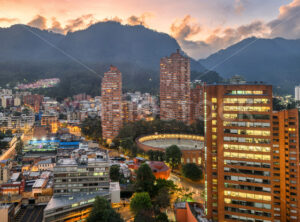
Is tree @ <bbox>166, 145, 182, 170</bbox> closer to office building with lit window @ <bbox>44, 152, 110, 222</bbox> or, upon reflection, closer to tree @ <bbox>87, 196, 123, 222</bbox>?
office building with lit window @ <bbox>44, 152, 110, 222</bbox>

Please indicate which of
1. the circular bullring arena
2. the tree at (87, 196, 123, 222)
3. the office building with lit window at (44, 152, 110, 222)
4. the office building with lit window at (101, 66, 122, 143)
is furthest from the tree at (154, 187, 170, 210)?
the office building with lit window at (101, 66, 122, 143)

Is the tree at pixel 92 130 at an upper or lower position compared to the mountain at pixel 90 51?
lower

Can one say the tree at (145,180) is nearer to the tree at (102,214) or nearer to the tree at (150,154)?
the tree at (102,214)

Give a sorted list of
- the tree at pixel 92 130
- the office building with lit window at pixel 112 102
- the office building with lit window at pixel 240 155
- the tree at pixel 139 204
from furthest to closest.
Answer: the tree at pixel 92 130
the office building with lit window at pixel 112 102
the tree at pixel 139 204
the office building with lit window at pixel 240 155

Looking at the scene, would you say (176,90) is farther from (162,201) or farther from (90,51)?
(90,51)

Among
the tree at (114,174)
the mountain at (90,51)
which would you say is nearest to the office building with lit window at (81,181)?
the tree at (114,174)

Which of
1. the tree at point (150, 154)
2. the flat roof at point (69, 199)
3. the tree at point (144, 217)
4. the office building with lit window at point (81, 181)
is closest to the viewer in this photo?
the tree at point (144, 217)
